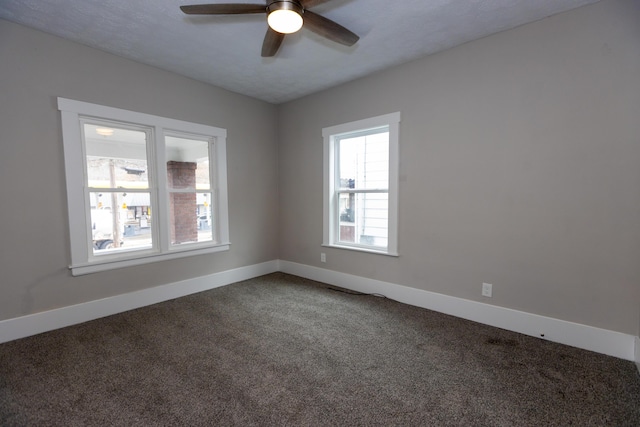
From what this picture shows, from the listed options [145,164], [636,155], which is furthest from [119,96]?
[636,155]

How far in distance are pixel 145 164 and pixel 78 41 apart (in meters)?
1.25

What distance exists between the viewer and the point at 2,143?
7.95 ft

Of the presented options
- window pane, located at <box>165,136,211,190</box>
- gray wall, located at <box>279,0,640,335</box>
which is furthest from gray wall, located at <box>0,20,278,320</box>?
gray wall, located at <box>279,0,640,335</box>

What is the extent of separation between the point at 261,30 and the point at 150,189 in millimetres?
2128

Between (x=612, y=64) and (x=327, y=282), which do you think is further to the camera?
(x=327, y=282)

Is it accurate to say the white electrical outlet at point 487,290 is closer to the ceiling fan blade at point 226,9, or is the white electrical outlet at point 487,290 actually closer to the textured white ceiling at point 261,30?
the textured white ceiling at point 261,30

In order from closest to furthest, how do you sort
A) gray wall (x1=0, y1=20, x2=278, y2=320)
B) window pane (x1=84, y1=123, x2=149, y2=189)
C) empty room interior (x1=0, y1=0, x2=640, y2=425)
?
empty room interior (x1=0, y1=0, x2=640, y2=425)
gray wall (x1=0, y1=20, x2=278, y2=320)
window pane (x1=84, y1=123, x2=149, y2=189)

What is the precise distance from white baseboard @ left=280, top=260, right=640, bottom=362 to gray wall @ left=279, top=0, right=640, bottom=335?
0.23 feet

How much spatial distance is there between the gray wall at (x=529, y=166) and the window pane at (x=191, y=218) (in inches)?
90.8

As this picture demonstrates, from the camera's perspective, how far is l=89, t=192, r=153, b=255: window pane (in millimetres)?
2998

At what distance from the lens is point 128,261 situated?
123 inches

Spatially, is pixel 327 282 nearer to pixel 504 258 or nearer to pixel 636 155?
pixel 504 258

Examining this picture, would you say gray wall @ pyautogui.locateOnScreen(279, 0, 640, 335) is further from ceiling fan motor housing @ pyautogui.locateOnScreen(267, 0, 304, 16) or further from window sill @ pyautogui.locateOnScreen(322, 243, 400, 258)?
ceiling fan motor housing @ pyautogui.locateOnScreen(267, 0, 304, 16)

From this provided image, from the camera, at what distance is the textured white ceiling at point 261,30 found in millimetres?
2223
